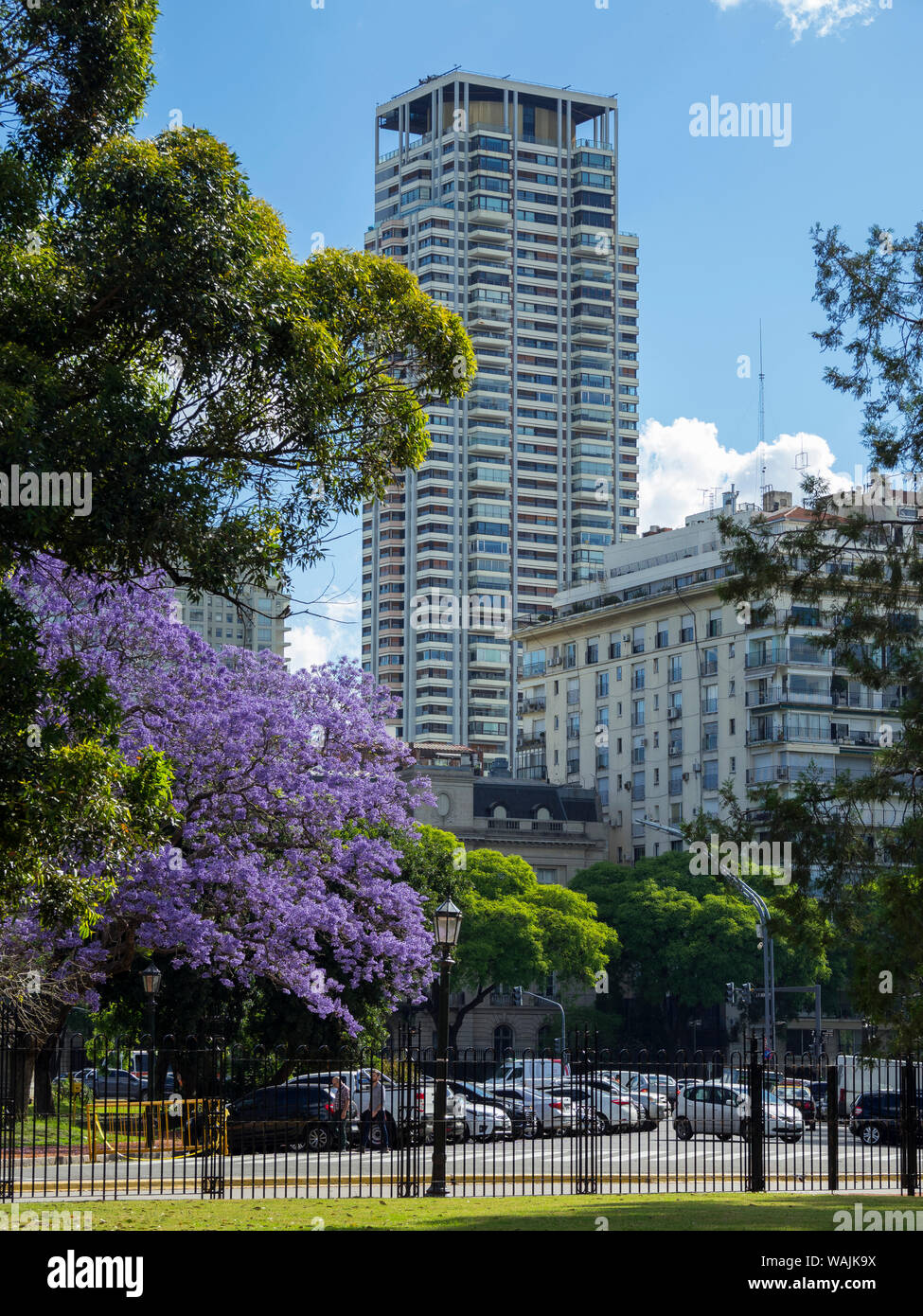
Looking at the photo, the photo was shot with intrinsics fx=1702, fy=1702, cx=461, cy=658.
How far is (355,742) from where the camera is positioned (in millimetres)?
39156

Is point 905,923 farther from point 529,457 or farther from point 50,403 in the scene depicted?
point 529,457

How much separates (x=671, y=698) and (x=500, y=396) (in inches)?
2233

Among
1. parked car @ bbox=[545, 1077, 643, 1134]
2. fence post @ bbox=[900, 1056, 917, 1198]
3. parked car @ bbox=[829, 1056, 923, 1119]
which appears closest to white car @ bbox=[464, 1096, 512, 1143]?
parked car @ bbox=[545, 1077, 643, 1134]

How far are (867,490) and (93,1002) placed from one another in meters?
21.4

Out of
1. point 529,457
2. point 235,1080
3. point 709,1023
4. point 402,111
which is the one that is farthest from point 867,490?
point 402,111

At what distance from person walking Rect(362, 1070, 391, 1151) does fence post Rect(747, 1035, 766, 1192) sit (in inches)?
208

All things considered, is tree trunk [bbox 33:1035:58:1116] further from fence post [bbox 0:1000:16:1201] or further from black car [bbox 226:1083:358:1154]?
fence post [bbox 0:1000:16:1201]

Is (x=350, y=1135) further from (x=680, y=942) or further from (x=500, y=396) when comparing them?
(x=500, y=396)

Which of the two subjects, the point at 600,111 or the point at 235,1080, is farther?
the point at 600,111

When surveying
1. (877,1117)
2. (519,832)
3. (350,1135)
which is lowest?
(877,1117)

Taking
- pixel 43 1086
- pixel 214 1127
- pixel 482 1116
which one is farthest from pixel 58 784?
pixel 43 1086

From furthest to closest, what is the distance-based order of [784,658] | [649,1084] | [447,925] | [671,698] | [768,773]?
[671,698] → [768,773] → [784,658] → [649,1084] → [447,925]

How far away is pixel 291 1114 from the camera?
2948cm

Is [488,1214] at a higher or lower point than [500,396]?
lower
